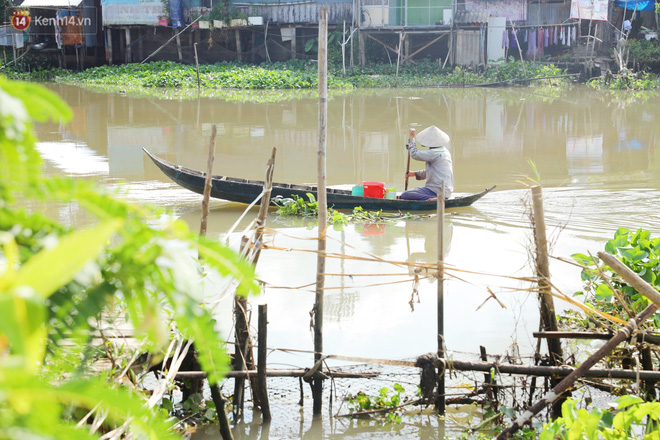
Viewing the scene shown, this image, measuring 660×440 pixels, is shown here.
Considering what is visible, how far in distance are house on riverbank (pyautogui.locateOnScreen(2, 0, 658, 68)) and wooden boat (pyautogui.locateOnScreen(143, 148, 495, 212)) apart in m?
16.7

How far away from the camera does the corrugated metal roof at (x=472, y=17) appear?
82.6ft

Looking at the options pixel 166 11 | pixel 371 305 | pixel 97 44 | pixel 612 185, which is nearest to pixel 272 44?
pixel 166 11

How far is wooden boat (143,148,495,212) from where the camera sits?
9.30m

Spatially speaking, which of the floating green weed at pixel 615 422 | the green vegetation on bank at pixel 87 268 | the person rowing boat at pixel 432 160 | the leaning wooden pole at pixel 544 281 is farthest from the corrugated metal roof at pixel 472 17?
the green vegetation on bank at pixel 87 268

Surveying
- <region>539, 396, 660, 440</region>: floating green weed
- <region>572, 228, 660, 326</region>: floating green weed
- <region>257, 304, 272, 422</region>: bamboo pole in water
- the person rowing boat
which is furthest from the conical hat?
<region>539, 396, 660, 440</region>: floating green weed

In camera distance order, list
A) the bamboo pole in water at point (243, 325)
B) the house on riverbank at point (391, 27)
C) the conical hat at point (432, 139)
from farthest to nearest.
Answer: the house on riverbank at point (391, 27)
the conical hat at point (432, 139)
the bamboo pole in water at point (243, 325)

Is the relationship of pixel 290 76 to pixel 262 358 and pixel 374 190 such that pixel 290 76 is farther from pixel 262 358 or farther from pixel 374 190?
pixel 262 358

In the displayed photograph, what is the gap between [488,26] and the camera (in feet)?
84.4

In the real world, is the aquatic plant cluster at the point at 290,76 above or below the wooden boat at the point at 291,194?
above

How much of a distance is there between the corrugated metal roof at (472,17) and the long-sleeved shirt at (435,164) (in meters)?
17.5

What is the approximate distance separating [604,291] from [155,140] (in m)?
12.7

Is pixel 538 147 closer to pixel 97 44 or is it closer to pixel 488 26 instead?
pixel 488 26

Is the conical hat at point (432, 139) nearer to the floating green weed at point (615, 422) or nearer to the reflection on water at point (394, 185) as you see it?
the reflection on water at point (394, 185)

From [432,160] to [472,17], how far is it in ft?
58.6
